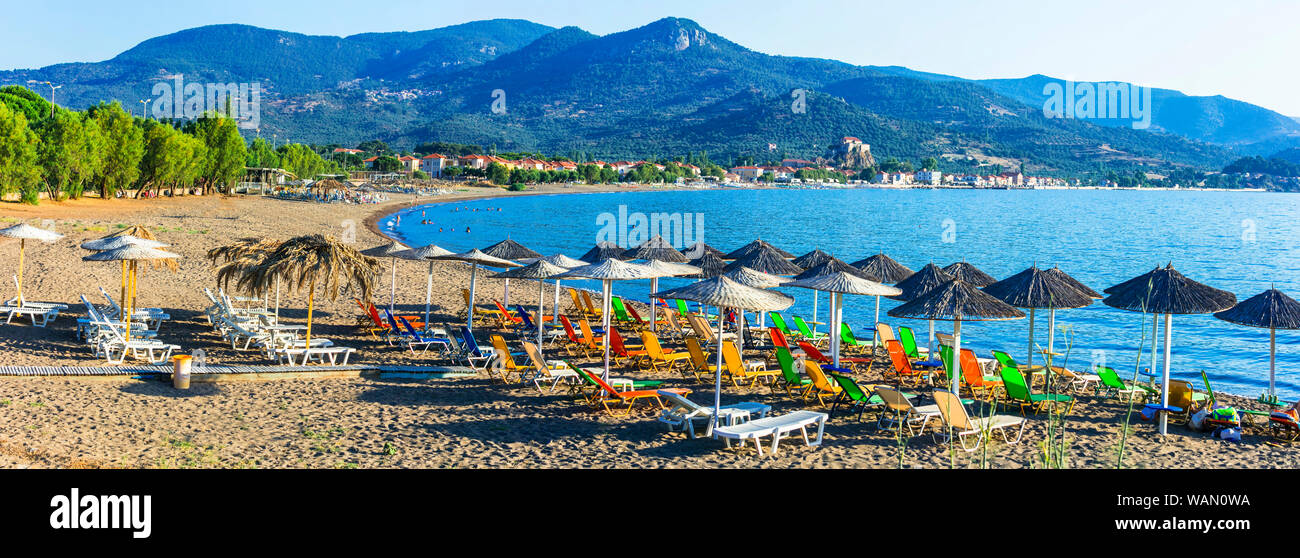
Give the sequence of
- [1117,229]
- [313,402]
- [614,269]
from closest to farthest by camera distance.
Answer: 1. [313,402]
2. [614,269]
3. [1117,229]

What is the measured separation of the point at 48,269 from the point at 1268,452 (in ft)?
66.8

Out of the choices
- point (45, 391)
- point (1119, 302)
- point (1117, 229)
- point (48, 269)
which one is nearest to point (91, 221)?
point (48, 269)

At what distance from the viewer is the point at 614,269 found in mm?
10633

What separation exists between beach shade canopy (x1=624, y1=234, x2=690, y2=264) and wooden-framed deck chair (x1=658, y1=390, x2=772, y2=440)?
241 inches

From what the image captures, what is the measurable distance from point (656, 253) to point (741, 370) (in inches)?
198

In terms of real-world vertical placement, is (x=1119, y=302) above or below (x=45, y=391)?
above

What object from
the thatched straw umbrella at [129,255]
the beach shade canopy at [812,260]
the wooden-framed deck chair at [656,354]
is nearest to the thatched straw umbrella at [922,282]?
the wooden-framed deck chair at [656,354]

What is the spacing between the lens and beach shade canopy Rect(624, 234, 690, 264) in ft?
48.4

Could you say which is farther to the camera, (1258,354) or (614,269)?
(1258,354)

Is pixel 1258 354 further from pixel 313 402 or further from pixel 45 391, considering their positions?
pixel 45 391

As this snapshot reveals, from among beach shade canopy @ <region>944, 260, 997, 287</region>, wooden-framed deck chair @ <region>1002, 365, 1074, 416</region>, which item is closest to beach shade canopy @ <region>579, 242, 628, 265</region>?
beach shade canopy @ <region>944, 260, 997, 287</region>

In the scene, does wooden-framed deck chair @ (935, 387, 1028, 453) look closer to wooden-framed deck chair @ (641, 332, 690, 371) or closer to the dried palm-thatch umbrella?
wooden-framed deck chair @ (641, 332, 690, 371)
